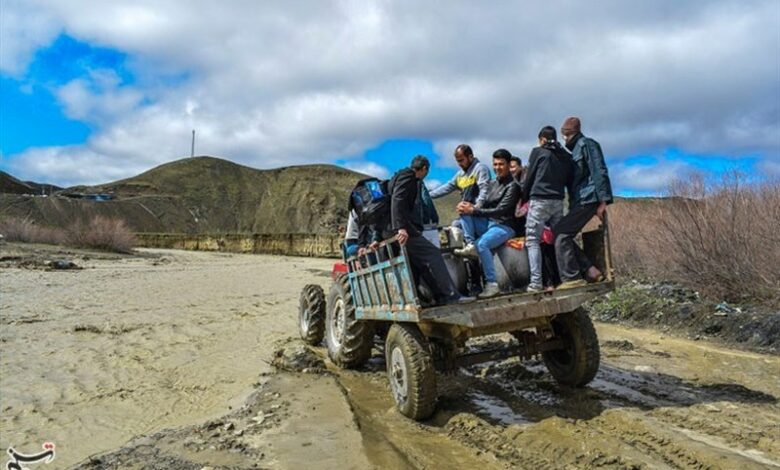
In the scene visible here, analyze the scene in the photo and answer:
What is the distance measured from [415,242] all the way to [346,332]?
206cm

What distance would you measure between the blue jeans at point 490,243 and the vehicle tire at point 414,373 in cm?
101

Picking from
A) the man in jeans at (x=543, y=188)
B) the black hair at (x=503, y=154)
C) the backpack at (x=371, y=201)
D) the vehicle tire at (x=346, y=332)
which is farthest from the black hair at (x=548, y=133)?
the vehicle tire at (x=346, y=332)

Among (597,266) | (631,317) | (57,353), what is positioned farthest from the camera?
(631,317)

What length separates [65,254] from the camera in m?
25.5

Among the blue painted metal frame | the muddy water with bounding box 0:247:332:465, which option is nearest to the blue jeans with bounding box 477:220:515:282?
the blue painted metal frame

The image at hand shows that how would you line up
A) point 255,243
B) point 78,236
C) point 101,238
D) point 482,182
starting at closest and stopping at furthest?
point 482,182, point 101,238, point 78,236, point 255,243

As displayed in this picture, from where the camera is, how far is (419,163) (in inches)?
230

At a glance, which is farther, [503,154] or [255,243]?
[255,243]

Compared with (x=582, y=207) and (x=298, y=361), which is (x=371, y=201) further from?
(x=298, y=361)

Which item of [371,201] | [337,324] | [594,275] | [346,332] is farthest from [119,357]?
[594,275]

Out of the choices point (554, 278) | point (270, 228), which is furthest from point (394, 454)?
point (270, 228)

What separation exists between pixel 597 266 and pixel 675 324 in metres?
5.52

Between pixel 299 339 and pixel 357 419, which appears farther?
pixel 299 339

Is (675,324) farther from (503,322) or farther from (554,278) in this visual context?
(503,322)
